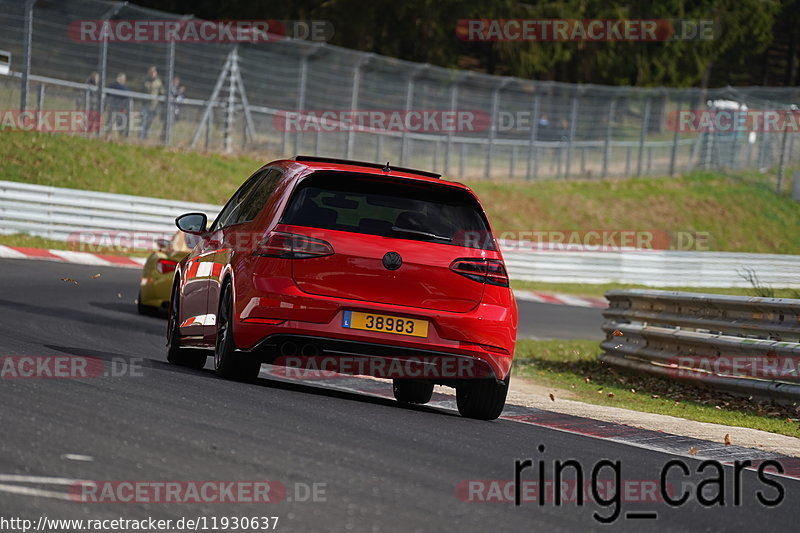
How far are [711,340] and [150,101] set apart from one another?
19397 millimetres

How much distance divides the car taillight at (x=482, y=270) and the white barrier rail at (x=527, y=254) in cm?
1704

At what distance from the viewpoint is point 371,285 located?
29.9ft

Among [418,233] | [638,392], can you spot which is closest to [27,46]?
[638,392]

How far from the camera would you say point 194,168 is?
32.5 metres

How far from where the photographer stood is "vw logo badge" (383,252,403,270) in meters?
9.12

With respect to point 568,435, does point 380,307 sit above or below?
above

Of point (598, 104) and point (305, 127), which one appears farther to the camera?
point (598, 104)

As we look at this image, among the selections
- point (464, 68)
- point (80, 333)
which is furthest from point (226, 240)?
point (464, 68)

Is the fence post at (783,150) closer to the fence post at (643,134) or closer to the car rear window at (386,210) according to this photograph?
the fence post at (643,134)

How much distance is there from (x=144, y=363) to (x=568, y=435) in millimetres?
3350

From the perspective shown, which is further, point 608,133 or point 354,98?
point 608,133

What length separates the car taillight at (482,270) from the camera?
9.29 meters

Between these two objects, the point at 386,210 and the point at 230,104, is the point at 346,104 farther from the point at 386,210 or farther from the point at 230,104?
the point at 386,210

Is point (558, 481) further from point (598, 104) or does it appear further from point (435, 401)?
point (598, 104)
